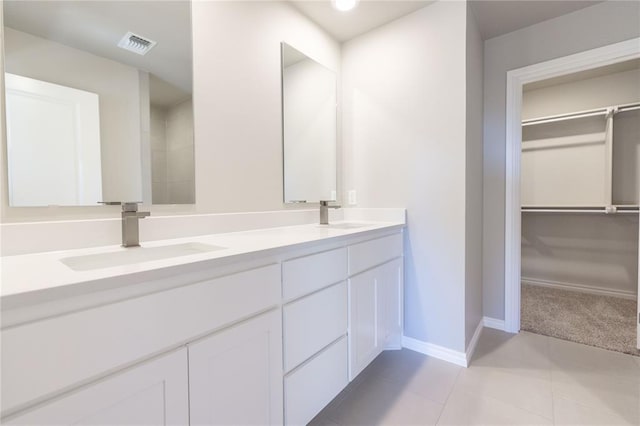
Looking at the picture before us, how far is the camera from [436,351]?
1888 millimetres

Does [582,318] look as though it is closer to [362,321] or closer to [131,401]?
[362,321]

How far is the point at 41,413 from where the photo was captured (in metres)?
0.56

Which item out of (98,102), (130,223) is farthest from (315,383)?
(98,102)

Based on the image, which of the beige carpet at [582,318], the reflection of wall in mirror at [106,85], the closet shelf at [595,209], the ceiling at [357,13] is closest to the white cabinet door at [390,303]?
the beige carpet at [582,318]

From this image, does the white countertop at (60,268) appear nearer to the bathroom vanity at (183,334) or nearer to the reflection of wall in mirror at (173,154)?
the bathroom vanity at (183,334)

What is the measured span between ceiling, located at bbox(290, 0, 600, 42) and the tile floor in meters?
2.34

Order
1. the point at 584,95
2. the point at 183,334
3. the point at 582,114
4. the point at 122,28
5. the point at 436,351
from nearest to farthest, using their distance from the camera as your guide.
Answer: the point at 183,334 < the point at 122,28 < the point at 436,351 < the point at 582,114 < the point at 584,95

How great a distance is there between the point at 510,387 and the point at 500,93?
82.1 inches

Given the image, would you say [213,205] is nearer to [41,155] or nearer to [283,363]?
[41,155]

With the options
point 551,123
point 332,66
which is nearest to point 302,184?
point 332,66

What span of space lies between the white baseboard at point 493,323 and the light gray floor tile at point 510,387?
65 cm

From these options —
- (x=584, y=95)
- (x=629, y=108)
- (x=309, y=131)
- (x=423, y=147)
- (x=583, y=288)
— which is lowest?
(x=583, y=288)

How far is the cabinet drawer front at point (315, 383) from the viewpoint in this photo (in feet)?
3.62

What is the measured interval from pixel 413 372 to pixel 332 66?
2.25 metres
